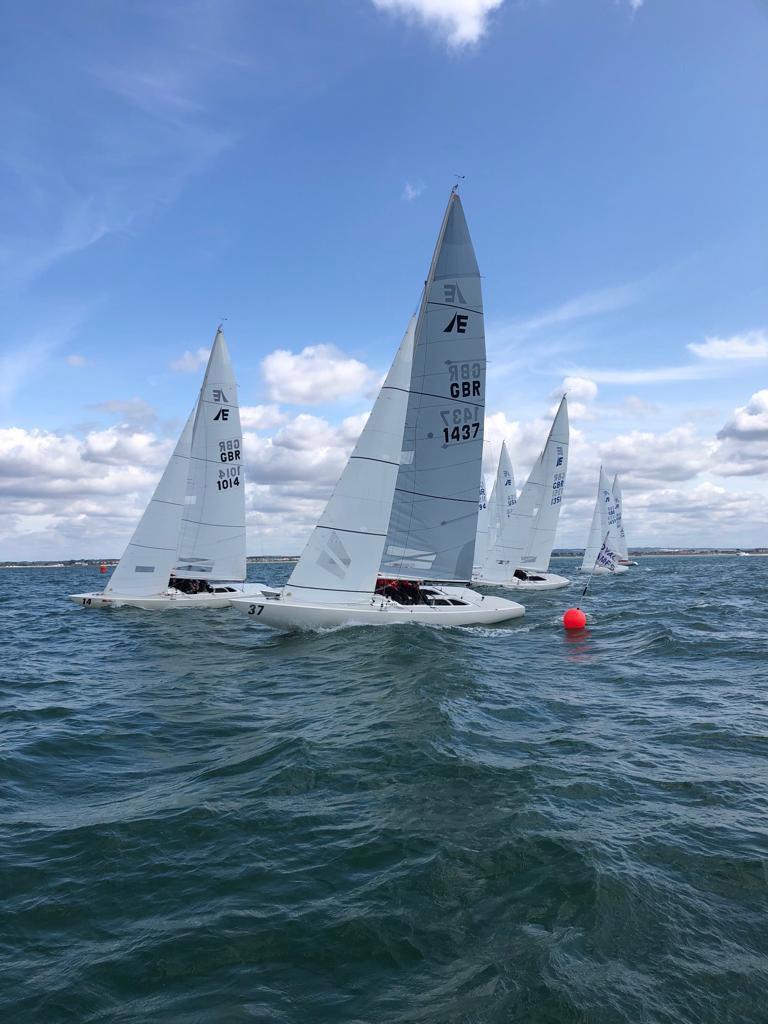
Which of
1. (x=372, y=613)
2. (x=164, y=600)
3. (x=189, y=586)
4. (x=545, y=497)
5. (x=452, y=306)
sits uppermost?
(x=452, y=306)

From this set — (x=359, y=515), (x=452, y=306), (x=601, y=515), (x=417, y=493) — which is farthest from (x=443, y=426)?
(x=601, y=515)

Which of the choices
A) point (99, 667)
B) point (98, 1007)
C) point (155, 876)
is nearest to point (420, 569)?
point (99, 667)

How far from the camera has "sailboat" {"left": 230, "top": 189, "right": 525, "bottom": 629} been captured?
17.4 m

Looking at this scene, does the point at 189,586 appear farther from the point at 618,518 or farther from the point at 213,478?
the point at 618,518

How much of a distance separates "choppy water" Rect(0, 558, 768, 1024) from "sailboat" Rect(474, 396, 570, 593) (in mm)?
25293

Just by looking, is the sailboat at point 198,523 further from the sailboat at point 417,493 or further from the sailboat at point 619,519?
the sailboat at point 619,519

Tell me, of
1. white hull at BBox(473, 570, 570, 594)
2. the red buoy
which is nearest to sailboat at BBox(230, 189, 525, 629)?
the red buoy

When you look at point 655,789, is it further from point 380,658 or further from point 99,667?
point 99,667

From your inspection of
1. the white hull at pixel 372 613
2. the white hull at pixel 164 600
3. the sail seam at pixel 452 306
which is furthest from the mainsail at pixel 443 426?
the white hull at pixel 164 600

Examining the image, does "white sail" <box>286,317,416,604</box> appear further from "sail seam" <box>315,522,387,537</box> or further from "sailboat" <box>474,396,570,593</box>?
"sailboat" <box>474,396,570,593</box>

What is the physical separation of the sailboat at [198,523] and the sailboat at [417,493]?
896cm

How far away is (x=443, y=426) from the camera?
62.7 feet

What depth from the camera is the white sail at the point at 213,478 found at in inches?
1023

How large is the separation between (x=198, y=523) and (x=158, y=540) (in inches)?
75.4
